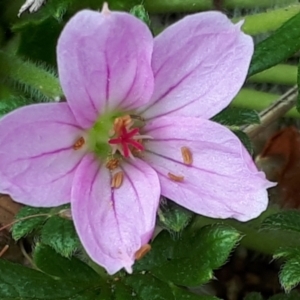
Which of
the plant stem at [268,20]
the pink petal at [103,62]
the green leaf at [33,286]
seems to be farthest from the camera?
the plant stem at [268,20]

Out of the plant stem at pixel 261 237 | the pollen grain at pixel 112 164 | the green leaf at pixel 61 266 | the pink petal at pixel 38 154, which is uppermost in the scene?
the pink petal at pixel 38 154

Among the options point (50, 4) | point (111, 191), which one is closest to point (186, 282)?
point (111, 191)

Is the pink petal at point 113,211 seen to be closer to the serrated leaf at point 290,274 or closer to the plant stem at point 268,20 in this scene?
the serrated leaf at point 290,274

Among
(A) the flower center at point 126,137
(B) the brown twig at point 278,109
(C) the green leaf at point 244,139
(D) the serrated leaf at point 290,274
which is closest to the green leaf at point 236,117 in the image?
(C) the green leaf at point 244,139

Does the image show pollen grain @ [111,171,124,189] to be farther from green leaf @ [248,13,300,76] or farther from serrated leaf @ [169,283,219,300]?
green leaf @ [248,13,300,76]

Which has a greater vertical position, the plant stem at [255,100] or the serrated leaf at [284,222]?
the serrated leaf at [284,222]

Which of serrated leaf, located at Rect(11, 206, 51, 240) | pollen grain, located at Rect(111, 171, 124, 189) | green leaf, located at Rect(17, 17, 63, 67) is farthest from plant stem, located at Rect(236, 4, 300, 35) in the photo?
serrated leaf, located at Rect(11, 206, 51, 240)

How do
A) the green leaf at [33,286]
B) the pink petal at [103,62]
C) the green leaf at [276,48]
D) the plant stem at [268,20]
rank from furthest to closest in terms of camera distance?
1. the plant stem at [268,20]
2. the green leaf at [276,48]
3. the green leaf at [33,286]
4. the pink petal at [103,62]
